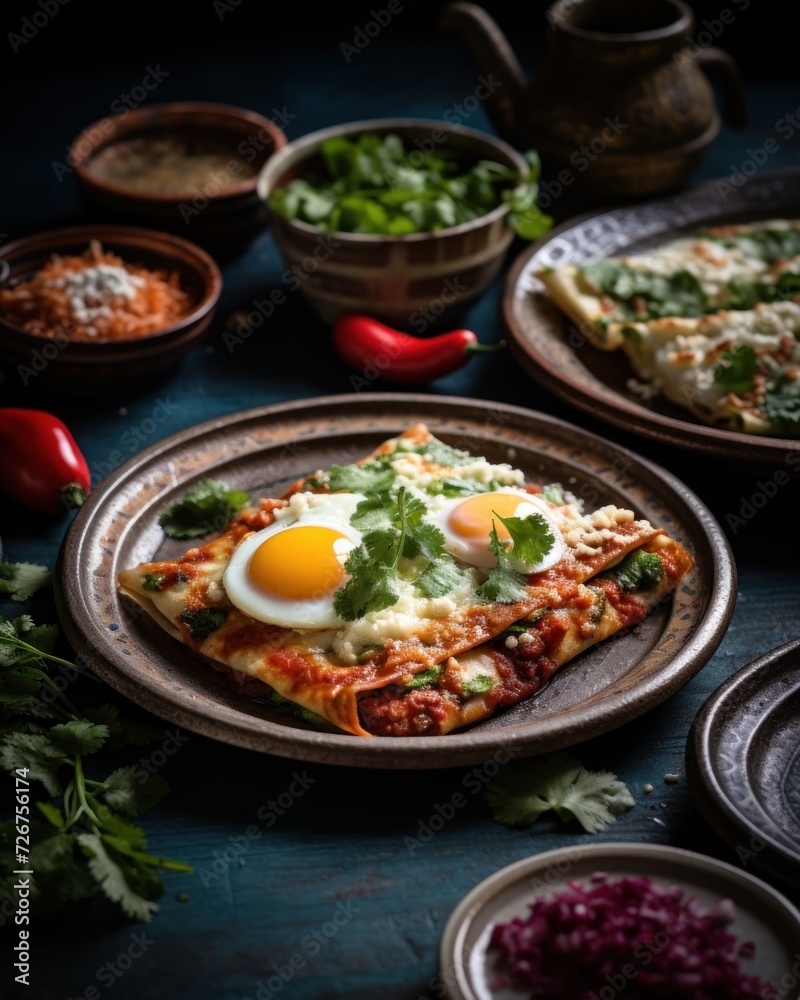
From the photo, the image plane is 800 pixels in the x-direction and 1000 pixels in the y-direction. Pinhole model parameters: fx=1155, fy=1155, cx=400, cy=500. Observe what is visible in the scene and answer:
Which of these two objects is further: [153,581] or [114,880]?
[153,581]

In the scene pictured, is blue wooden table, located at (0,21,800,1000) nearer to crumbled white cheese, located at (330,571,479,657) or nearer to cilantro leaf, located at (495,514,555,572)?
crumbled white cheese, located at (330,571,479,657)

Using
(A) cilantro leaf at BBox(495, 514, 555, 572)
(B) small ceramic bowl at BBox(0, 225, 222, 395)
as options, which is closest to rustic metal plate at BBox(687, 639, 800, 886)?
(A) cilantro leaf at BBox(495, 514, 555, 572)

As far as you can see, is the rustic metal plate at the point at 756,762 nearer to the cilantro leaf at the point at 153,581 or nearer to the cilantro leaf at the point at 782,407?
the cilantro leaf at the point at 782,407

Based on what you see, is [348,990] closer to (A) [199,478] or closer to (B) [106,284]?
(A) [199,478]

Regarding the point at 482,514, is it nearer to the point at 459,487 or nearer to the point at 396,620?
the point at 459,487

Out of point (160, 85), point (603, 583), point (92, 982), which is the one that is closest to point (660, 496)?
point (603, 583)

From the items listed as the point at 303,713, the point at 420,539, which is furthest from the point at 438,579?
the point at 303,713

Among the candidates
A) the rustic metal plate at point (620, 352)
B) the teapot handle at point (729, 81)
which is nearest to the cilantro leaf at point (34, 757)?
the rustic metal plate at point (620, 352)
